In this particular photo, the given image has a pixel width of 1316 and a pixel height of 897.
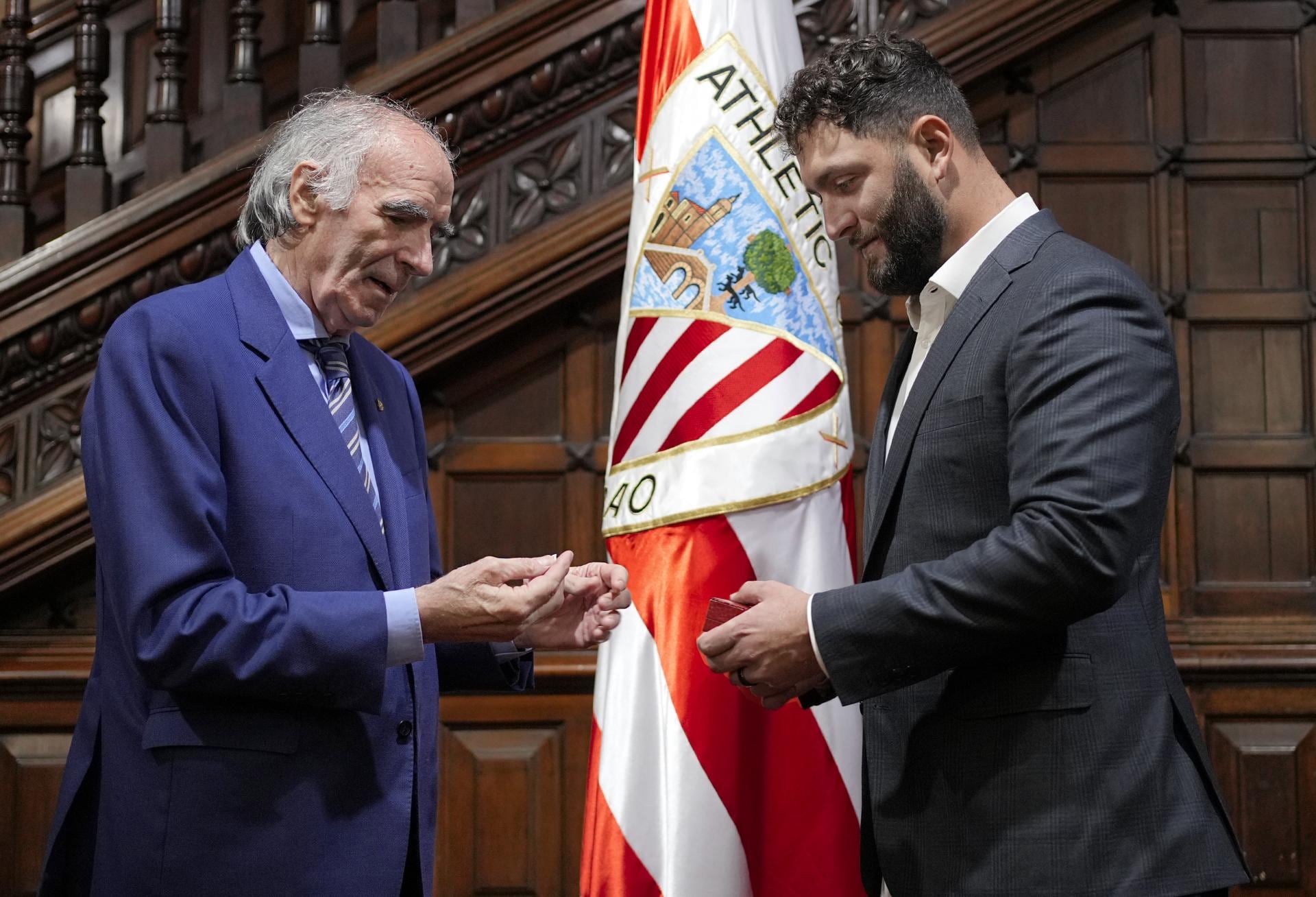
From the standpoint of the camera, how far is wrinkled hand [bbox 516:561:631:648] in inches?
78.1

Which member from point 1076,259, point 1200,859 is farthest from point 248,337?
point 1200,859

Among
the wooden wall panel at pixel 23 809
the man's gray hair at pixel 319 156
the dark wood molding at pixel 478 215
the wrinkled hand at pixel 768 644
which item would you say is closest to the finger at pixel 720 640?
the wrinkled hand at pixel 768 644

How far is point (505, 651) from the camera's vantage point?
80.8 inches

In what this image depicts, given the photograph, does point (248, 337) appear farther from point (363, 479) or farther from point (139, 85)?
point (139, 85)

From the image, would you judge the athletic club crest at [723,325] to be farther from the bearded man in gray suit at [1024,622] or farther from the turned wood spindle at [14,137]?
the turned wood spindle at [14,137]

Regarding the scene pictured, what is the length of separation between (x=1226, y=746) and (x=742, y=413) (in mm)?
1771

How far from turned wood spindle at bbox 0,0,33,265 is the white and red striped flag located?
1.72 m

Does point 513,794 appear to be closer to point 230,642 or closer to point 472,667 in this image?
point 472,667

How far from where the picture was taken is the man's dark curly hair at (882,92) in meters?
1.87

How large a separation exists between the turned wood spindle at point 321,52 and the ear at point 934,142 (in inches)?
82.6

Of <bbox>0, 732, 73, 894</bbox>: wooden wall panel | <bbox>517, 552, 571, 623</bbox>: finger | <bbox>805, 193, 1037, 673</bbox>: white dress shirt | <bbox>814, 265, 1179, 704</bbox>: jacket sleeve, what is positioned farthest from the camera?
<bbox>0, 732, 73, 894</bbox>: wooden wall panel

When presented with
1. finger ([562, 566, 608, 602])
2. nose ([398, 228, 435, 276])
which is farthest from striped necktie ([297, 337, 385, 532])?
finger ([562, 566, 608, 602])

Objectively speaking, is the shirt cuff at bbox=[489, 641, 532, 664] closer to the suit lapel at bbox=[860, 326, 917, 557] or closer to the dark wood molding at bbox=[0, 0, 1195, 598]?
the suit lapel at bbox=[860, 326, 917, 557]

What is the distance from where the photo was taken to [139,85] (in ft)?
12.3
